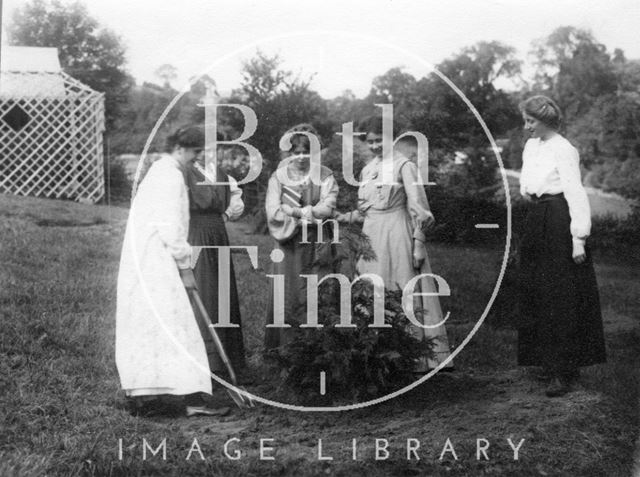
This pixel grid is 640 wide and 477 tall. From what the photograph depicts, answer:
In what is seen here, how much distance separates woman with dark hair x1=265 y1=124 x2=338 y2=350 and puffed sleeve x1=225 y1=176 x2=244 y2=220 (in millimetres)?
326

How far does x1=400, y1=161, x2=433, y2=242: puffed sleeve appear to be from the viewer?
16.9 ft

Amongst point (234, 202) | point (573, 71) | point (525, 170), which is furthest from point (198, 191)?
point (573, 71)

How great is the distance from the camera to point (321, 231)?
207 inches

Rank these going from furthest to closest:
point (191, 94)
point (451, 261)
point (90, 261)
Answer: point (451, 261) → point (90, 261) → point (191, 94)

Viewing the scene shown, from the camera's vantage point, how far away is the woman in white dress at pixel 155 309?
4.39 meters

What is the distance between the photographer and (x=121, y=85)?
192 inches

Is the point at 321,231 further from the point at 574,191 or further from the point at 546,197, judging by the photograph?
the point at 574,191

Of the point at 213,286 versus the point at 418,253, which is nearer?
the point at 213,286

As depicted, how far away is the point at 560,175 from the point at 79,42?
118 inches

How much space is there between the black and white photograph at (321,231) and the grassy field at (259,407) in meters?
0.02

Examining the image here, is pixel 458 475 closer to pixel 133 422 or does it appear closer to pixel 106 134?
pixel 133 422

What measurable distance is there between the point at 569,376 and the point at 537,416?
54 cm

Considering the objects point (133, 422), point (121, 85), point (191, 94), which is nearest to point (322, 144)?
point (191, 94)

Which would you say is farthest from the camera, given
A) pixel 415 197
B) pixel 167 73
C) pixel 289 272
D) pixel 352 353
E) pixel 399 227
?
pixel 289 272
